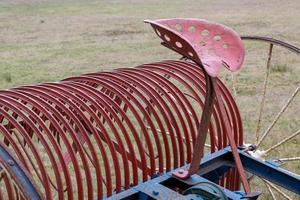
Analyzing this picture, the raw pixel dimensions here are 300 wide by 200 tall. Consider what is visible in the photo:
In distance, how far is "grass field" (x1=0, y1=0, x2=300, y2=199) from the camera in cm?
687

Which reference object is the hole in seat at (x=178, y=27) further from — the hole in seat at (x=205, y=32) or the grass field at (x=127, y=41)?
the grass field at (x=127, y=41)

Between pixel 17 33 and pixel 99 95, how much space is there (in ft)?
37.0

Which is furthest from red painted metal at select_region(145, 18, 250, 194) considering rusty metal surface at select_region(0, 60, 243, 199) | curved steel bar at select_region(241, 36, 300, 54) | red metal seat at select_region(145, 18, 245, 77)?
curved steel bar at select_region(241, 36, 300, 54)

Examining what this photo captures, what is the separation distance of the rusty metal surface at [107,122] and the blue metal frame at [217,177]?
0.07 m

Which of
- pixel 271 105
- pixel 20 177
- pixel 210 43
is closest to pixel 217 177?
pixel 210 43

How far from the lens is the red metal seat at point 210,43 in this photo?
2.34m

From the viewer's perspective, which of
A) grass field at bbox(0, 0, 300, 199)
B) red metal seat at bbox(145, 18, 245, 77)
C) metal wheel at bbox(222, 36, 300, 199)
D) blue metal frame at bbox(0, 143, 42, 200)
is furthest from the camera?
grass field at bbox(0, 0, 300, 199)

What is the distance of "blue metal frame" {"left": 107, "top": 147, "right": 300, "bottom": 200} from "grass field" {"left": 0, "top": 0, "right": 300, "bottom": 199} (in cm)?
157

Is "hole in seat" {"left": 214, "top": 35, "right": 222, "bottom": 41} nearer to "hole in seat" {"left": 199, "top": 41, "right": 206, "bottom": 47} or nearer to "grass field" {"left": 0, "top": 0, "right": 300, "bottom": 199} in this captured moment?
"hole in seat" {"left": 199, "top": 41, "right": 206, "bottom": 47}

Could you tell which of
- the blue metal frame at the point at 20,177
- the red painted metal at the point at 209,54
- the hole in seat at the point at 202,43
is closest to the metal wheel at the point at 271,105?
the red painted metal at the point at 209,54

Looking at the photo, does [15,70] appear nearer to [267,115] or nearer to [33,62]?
[33,62]

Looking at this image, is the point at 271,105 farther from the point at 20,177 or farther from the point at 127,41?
the point at 127,41

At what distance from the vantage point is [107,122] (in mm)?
2684

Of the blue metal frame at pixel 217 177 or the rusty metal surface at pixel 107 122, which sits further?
the blue metal frame at pixel 217 177
